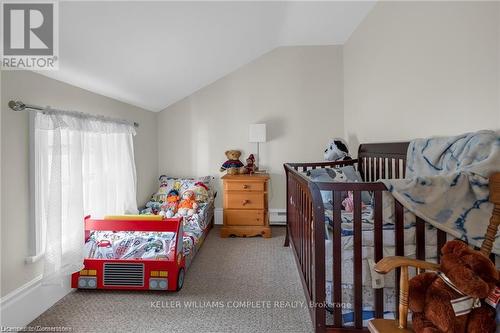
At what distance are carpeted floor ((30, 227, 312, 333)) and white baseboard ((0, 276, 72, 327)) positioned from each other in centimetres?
5

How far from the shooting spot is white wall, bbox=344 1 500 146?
142 cm

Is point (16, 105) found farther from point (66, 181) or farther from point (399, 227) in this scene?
point (399, 227)

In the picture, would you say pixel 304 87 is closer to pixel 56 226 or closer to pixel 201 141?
pixel 201 141

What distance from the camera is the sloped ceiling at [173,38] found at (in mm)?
1626

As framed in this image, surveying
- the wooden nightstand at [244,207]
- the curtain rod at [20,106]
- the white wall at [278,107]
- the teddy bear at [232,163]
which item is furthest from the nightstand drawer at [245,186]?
the curtain rod at [20,106]

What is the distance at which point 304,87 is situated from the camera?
143 inches

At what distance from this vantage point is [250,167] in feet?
11.4

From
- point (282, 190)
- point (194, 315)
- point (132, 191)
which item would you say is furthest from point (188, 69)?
point (194, 315)

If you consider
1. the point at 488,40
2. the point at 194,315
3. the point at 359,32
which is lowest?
the point at 194,315

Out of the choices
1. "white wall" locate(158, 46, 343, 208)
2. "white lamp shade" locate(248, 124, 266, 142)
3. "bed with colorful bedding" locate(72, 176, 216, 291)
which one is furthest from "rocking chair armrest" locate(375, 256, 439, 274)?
"white wall" locate(158, 46, 343, 208)

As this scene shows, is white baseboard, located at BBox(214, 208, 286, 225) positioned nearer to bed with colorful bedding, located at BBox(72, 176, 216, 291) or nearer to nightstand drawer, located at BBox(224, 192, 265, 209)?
nightstand drawer, located at BBox(224, 192, 265, 209)

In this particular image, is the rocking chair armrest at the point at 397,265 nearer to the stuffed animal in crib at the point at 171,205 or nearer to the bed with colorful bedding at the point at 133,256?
the bed with colorful bedding at the point at 133,256

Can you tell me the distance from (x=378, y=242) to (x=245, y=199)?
6.75 feet

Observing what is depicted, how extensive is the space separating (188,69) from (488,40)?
2.44 meters
